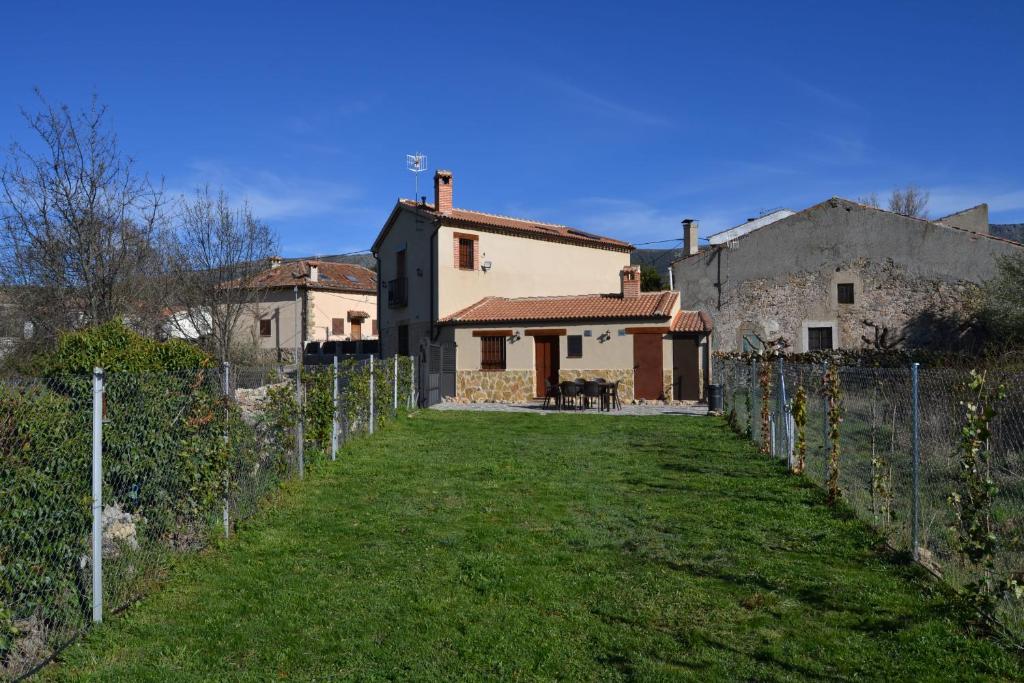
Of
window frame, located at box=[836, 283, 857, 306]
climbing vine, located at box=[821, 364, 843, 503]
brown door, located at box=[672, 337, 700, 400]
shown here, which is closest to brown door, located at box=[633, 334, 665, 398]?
brown door, located at box=[672, 337, 700, 400]

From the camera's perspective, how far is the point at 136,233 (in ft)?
44.9

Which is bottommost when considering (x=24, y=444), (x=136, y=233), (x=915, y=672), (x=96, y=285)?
(x=915, y=672)

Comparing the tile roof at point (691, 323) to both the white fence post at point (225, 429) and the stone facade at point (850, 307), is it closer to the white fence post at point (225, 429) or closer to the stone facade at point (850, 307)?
the stone facade at point (850, 307)

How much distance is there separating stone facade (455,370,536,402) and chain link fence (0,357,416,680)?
15024mm

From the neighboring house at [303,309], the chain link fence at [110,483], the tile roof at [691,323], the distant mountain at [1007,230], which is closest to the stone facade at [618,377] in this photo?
the tile roof at [691,323]

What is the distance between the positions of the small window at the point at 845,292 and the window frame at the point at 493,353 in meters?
11.5

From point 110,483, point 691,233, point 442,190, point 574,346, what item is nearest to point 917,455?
point 110,483

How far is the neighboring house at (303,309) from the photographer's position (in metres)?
36.9

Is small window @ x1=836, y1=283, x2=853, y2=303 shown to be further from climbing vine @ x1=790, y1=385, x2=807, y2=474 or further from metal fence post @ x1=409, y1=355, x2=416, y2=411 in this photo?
climbing vine @ x1=790, y1=385, x2=807, y2=474

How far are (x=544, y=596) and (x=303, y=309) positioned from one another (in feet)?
111

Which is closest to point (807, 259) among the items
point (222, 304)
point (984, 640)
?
point (222, 304)

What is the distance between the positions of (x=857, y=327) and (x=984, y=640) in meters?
23.0

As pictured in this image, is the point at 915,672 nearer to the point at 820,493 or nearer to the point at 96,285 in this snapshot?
the point at 820,493

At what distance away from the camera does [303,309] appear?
121ft
